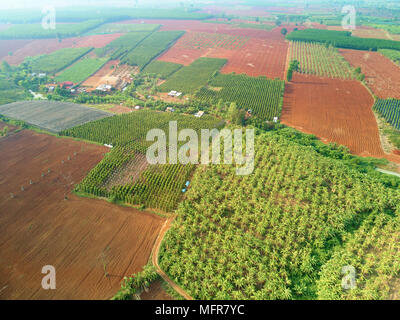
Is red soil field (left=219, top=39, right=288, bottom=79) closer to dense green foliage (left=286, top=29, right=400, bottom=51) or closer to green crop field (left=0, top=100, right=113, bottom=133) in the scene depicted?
dense green foliage (left=286, top=29, right=400, bottom=51)

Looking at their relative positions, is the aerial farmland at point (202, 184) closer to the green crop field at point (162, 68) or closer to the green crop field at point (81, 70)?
the green crop field at point (162, 68)

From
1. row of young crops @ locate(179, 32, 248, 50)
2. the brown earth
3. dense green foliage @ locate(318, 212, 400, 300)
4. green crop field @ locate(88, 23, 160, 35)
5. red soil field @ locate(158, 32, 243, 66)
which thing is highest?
green crop field @ locate(88, 23, 160, 35)

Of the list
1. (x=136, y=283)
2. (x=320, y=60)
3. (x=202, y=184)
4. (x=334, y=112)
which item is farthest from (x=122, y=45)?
(x=136, y=283)

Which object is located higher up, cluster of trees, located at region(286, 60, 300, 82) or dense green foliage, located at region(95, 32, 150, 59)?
dense green foliage, located at region(95, 32, 150, 59)

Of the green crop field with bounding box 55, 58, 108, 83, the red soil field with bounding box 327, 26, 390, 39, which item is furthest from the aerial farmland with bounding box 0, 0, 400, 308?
the red soil field with bounding box 327, 26, 390, 39

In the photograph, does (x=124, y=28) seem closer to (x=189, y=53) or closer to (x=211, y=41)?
(x=211, y=41)

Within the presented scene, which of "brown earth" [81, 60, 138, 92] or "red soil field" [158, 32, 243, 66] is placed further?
"red soil field" [158, 32, 243, 66]

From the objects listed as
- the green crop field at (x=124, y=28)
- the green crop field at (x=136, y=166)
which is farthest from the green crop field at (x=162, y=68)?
the green crop field at (x=124, y=28)
